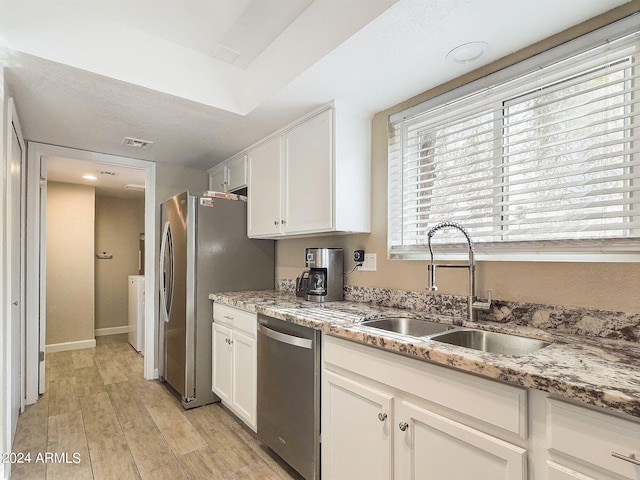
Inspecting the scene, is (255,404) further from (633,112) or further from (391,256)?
(633,112)

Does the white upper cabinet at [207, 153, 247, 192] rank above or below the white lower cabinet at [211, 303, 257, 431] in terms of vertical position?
above

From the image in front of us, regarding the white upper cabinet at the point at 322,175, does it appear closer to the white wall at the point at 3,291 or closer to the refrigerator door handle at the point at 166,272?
the refrigerator door handle at the point at 166,272

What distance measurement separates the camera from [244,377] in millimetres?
2279

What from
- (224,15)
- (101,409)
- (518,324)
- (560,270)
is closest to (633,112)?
(560,270)

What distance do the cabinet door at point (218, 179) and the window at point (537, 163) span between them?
1.95m

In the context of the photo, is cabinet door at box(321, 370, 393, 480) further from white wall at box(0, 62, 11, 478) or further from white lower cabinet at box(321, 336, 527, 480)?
white wall at box(0, 62, 11, 478)

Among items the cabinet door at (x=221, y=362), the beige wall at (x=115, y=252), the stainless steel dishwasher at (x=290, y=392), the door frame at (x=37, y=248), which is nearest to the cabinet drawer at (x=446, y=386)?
the stainless steel dishwasher at (x=290, y=392)

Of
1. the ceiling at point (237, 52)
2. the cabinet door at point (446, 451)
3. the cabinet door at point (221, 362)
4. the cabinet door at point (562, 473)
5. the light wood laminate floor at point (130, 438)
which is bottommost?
the light wood laminate floor at point (130, 438)

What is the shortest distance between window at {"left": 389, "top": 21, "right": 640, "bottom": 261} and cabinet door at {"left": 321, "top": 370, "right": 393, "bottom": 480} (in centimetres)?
87

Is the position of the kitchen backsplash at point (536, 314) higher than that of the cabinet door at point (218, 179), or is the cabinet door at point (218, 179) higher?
the cabinet door at point (218, 179)

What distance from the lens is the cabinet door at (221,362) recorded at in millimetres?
2484

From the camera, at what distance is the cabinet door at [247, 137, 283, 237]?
2.59 metres

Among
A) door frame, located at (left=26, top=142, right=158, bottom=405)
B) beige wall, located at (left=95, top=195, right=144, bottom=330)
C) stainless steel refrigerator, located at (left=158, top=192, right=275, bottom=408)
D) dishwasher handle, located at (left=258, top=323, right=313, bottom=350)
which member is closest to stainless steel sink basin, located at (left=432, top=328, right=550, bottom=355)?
dishwasher handle, located at (left=258, top=323, right=313, bottom=350)

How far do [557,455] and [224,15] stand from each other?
2238 millimetres
